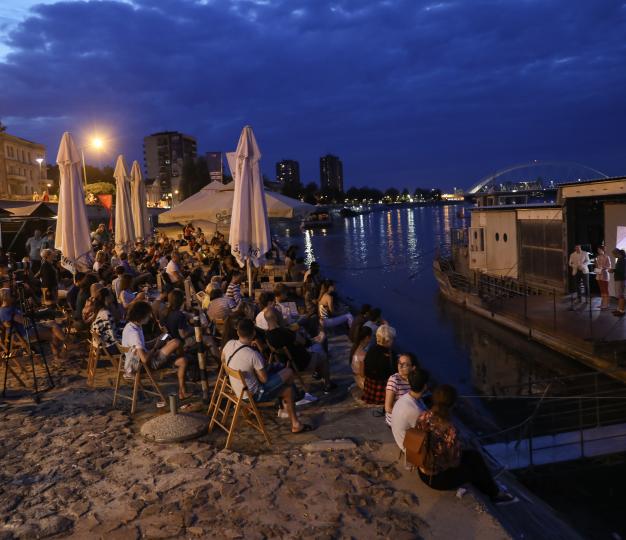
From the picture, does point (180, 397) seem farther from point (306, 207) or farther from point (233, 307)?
point (306, 207)

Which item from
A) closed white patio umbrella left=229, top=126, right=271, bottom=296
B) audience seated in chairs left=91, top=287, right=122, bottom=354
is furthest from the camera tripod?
closed white patio umbrella left=229, top=126, right=271, bottom=296

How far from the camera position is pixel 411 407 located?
522 cm

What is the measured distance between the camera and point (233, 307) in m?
9.33

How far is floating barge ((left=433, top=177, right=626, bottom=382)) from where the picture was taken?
14172 mm

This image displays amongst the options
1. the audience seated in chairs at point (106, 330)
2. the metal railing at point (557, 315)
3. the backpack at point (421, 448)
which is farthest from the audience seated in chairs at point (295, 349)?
the metal railing at point (557, 315)

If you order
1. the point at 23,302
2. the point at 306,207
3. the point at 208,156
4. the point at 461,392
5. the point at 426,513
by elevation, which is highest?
the point at 208,156

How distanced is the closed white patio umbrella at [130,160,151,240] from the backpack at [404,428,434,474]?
17.5m

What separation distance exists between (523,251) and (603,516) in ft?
56.1

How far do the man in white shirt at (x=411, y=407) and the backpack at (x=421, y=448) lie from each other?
269mm

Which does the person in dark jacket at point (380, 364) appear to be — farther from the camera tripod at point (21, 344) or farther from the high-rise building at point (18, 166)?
the high-rise building at point (18, 166)

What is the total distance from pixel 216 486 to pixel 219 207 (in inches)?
493

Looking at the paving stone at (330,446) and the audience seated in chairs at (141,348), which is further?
the audience seated in chairs at (141,348)

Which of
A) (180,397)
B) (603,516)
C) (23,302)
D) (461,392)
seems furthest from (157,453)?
(461,392)

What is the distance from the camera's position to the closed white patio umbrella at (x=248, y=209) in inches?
440
